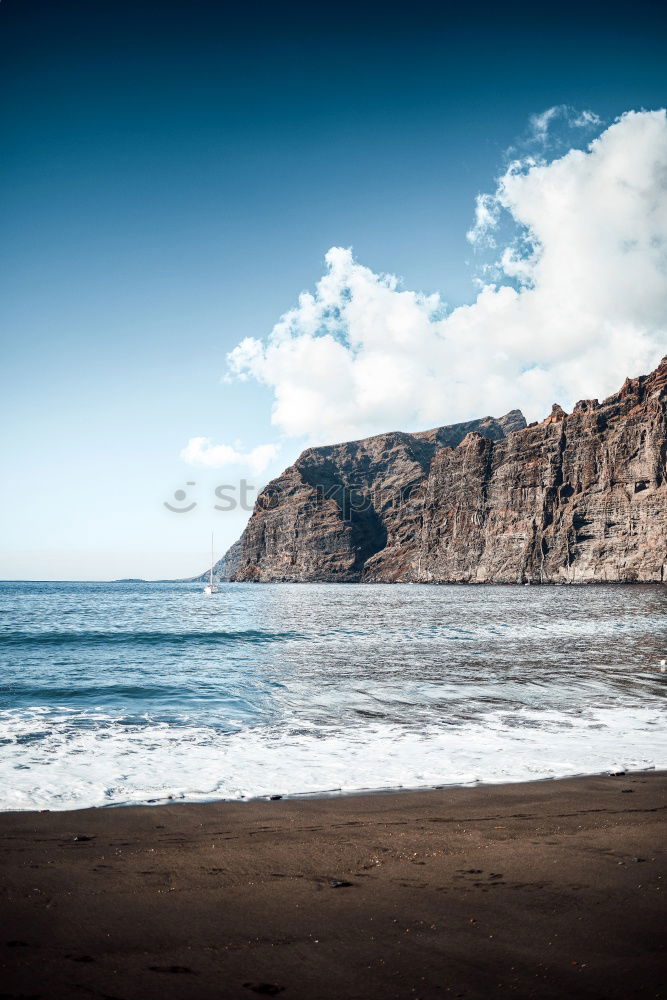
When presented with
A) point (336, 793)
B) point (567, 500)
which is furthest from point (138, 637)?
point (567, 500)

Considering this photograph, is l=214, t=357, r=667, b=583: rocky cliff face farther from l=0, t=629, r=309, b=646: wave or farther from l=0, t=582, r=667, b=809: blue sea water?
l=0, t=582, r=667, b=809: blue sea water

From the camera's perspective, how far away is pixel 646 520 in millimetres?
124688

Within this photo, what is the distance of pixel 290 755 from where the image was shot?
26.7 feet

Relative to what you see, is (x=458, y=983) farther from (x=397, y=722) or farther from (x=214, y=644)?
(x=214, y=644)

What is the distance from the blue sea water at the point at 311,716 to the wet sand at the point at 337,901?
51.5 inches

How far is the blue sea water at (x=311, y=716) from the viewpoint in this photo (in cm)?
710

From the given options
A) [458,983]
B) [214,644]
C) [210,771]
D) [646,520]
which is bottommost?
[214,644]

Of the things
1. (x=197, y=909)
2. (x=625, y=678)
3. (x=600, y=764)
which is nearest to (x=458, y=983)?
(x=197, y=909)

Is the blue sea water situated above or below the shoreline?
below

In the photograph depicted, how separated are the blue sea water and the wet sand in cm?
131

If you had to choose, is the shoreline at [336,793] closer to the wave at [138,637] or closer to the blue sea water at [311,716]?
the blue sea water at [311,716]

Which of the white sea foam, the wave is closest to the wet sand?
the white sea foam

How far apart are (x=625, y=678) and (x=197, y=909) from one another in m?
14.8

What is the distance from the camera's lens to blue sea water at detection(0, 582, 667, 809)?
7098 mm
